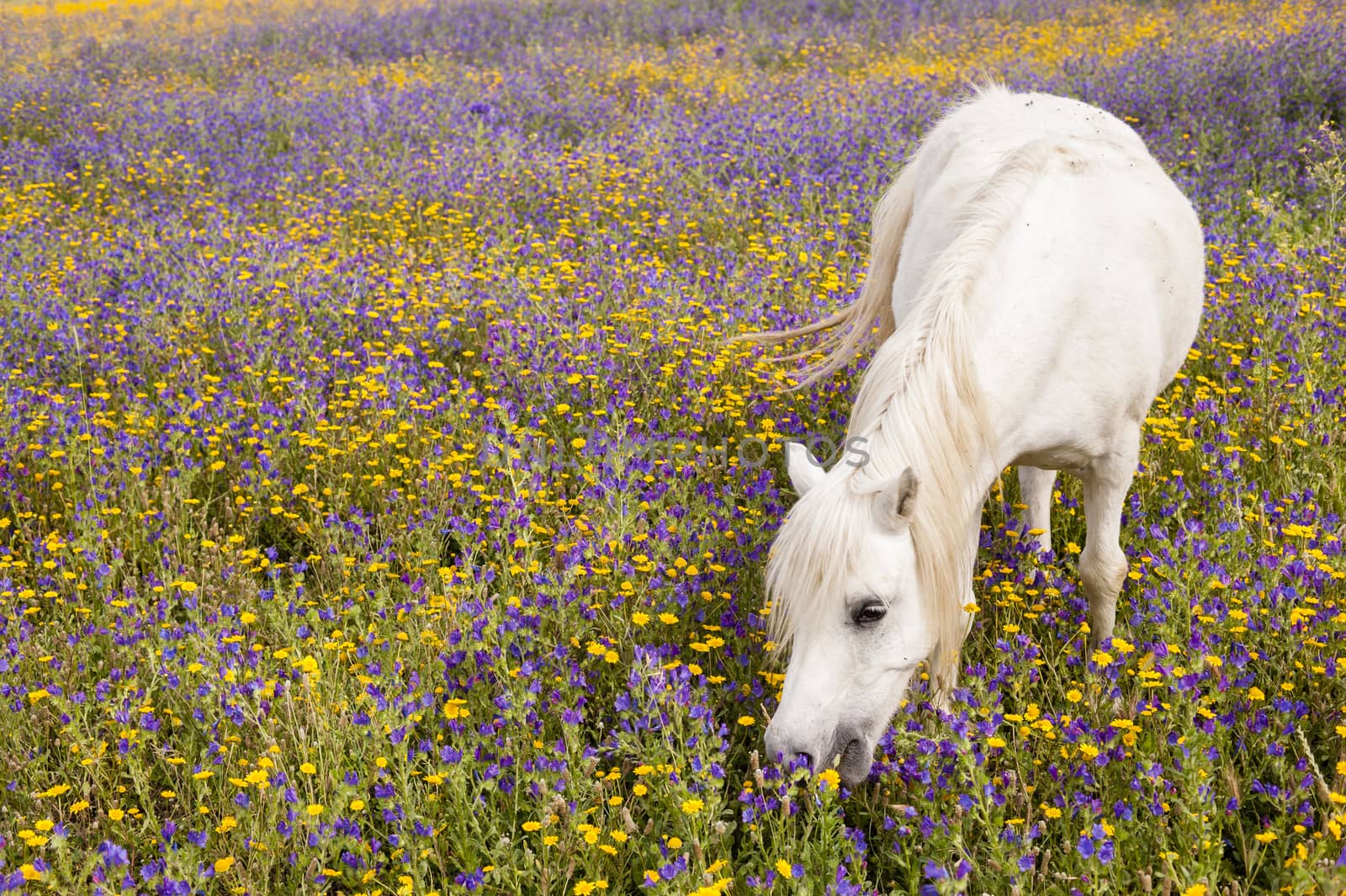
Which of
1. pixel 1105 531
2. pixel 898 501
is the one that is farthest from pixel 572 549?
pixel 1105 531

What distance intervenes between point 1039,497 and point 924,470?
146 centimetres

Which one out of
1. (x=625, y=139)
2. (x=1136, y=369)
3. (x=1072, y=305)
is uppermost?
(x=1072, y=305)

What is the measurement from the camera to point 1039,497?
3658 millimetres

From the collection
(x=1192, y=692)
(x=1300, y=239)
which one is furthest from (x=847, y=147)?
(x=1192, y=692)

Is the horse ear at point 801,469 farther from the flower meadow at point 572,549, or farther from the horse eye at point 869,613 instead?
the flower meadow at point 572,549

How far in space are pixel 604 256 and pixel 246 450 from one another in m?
2.61

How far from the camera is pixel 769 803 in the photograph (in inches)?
92.8

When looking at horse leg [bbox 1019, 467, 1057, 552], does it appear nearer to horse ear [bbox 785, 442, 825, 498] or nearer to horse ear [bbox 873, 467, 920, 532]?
horse ear [bbox 785, 442, 825, 498]

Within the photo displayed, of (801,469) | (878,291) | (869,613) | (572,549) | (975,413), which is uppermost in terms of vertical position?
(975,413)

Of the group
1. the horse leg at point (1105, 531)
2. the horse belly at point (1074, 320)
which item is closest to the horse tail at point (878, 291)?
the horse belly at point (1074, 320)

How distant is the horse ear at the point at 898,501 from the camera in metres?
2.21

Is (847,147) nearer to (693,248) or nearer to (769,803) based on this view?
(693,248)

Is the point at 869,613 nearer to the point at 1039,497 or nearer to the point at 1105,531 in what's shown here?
the point at 1105,531

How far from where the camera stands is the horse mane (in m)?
2.31
